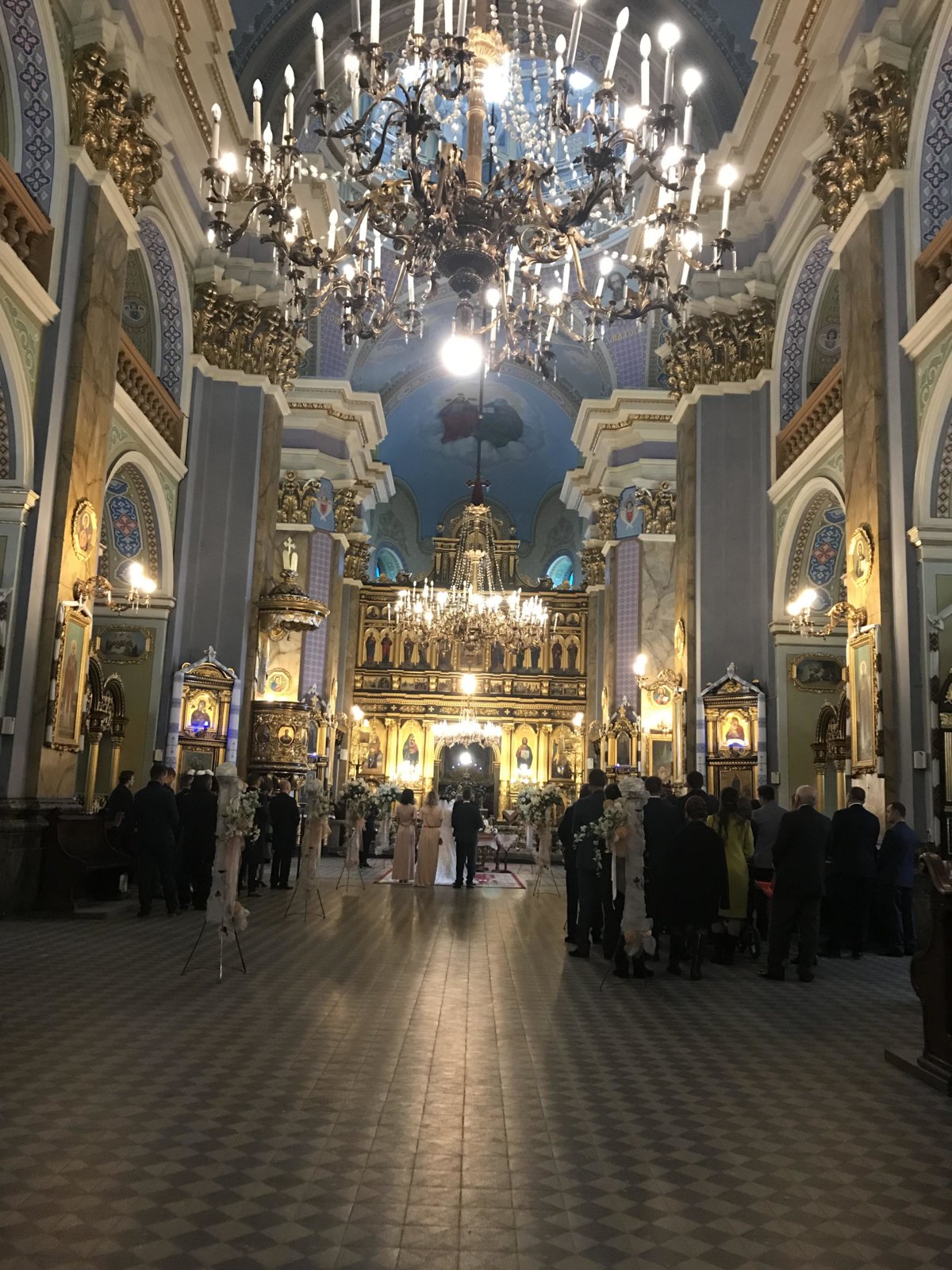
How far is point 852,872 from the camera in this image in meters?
9.29

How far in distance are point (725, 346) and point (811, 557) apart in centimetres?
386

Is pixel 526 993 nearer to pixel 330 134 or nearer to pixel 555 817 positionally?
pixel 330 134

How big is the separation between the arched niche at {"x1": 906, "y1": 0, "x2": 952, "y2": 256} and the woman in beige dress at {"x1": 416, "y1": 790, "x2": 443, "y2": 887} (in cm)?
928

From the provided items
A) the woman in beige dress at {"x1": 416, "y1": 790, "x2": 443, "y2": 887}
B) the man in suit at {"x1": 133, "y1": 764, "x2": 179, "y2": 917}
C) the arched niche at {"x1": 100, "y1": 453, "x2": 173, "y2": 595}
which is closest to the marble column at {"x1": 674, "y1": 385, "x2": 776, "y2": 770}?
the woman in beige dress at {"x1": 416, "y1": 790, "x2": 443, "y2": 887}

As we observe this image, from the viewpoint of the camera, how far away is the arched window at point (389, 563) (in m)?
36.9

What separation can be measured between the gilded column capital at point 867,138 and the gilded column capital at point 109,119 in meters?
7.91

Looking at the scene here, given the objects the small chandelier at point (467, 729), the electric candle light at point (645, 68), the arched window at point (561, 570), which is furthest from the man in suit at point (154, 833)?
the arched window at point (561, 570)

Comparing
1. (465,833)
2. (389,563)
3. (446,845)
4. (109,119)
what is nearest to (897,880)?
(465,833)

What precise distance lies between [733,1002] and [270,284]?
47.3ft

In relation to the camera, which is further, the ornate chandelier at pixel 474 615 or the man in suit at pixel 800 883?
the ornate chandelier at pixel 474 615

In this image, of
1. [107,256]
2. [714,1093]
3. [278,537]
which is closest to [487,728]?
[278,537]

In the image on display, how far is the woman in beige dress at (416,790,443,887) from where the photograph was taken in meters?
15.3

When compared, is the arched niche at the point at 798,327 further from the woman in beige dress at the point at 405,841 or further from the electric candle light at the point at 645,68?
the woman in beige dress at the point at 405,841

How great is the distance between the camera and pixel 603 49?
755 inches
